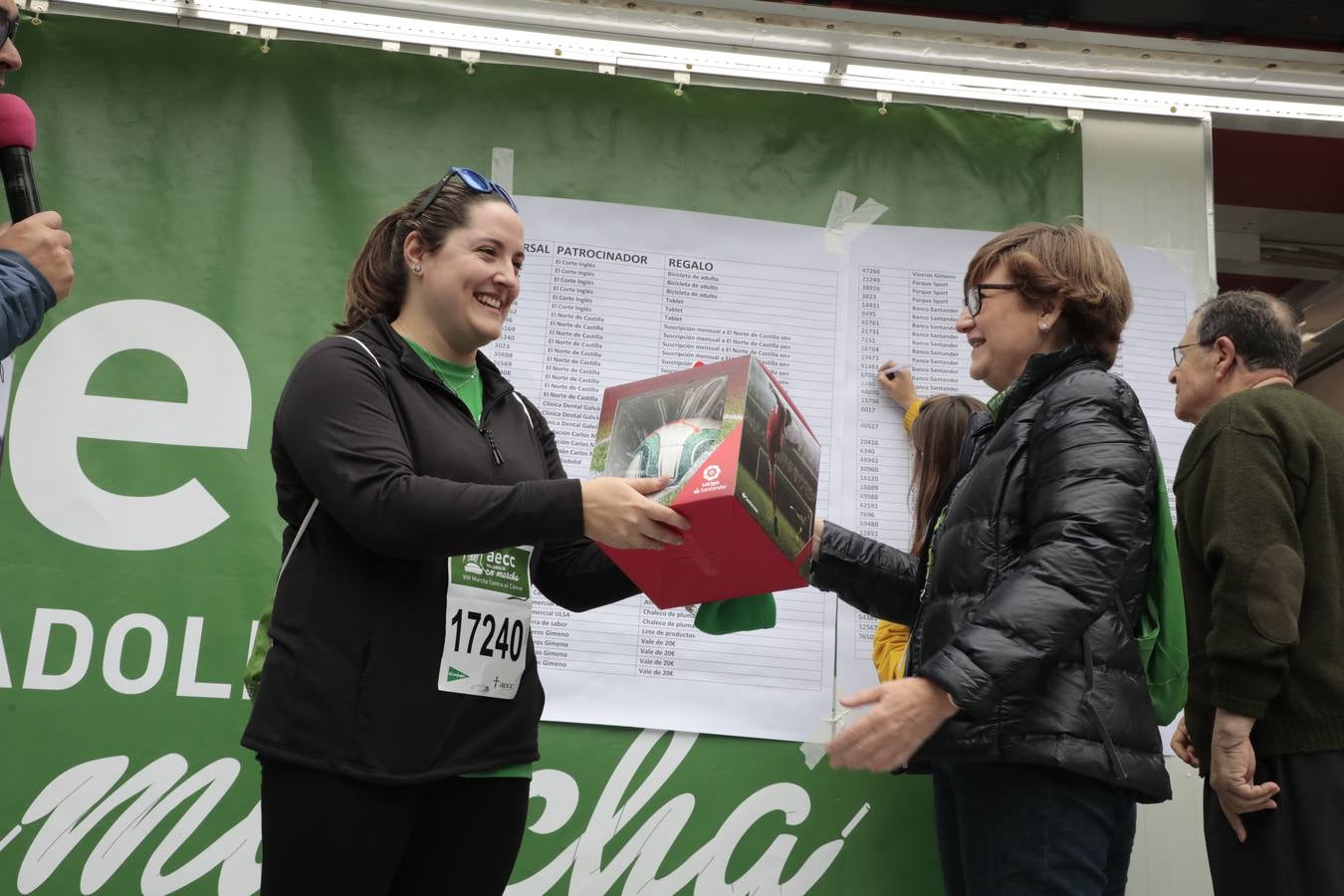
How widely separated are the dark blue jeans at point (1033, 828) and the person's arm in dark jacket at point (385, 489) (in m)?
0.77

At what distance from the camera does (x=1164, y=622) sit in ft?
6.41

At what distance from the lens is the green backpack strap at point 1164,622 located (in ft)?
6.39

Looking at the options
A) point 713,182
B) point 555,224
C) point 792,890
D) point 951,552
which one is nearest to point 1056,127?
point 713,182

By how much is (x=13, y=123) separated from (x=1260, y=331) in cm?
253

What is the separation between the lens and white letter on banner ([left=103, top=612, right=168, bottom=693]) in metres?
2.94

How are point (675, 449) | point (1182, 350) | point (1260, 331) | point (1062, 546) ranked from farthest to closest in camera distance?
point (1182, 350) → point (1260, 331) → point (1062, 546) → point (675, 449)

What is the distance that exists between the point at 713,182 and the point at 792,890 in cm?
190

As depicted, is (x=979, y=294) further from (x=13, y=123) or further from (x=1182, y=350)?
(x=13, y=123)

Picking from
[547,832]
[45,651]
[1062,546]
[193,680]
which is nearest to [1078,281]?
[1062,546]

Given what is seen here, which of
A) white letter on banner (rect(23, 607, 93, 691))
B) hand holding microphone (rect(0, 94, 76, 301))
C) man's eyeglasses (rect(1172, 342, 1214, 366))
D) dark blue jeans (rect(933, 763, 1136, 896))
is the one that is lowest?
dark blue jeans (rect(933, 763, 1136, 896))

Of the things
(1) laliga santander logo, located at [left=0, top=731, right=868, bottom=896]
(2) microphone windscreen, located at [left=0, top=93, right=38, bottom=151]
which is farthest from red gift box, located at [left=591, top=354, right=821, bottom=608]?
(1) laliga santander logo, located at [left=0, top=731, right=868, bottom=896]

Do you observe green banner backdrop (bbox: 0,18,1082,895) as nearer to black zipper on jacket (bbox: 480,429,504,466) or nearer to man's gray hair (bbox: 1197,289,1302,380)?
man's gray hair (bbox: 1197,289,1302,380)

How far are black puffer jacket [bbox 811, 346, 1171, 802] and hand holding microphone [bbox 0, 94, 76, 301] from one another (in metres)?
1.36

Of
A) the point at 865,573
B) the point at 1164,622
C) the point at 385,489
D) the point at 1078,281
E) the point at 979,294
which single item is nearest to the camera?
the point at 385,489
